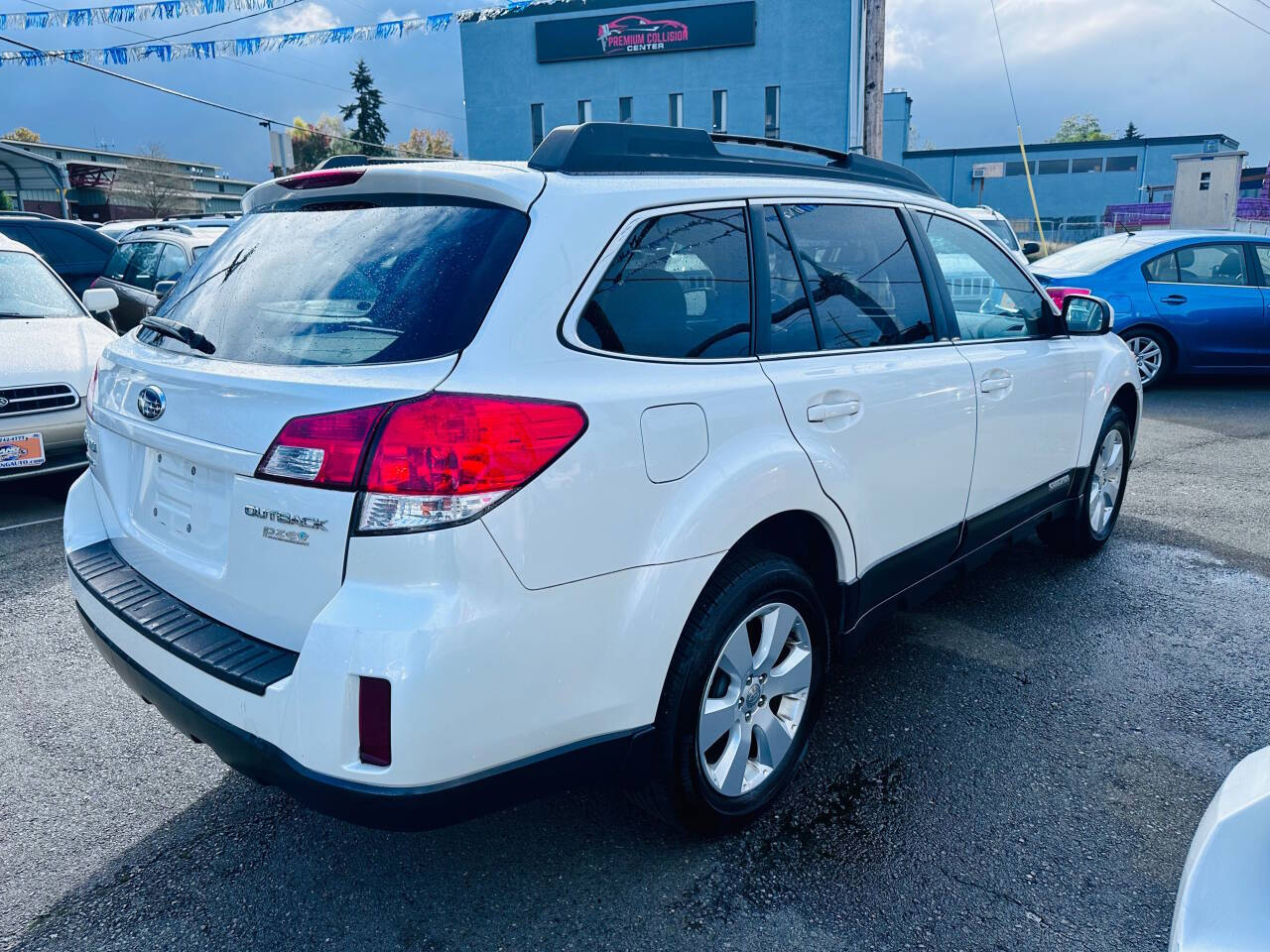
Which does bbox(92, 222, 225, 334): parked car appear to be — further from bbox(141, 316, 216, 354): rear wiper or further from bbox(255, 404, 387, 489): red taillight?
bbox(255, 404, 387, 489): red taillight

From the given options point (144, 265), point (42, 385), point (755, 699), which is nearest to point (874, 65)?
point (144, 265)

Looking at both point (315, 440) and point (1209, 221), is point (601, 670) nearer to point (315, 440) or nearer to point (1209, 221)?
point (315, 440)

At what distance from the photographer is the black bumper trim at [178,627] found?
2.05 m

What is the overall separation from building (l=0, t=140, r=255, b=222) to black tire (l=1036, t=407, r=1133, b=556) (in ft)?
136

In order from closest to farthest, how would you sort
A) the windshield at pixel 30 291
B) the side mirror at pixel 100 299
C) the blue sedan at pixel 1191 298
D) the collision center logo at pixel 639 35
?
the side mirror at pixel 100 299 → the windshield at pixel 30 291 → the blue sedan at pixel 1191 298 → the collision center logo at pixel 639 35

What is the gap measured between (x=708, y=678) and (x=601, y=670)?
0.38m

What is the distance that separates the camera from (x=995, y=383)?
139 inches

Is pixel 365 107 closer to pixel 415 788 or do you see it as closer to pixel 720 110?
pixel 720 110

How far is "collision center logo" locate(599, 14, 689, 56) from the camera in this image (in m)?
35.5

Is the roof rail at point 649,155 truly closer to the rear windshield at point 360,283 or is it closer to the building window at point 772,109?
the rear windshield at point 360,283

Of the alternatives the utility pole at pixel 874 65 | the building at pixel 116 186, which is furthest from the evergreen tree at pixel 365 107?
the utility pole at pixel 874 65

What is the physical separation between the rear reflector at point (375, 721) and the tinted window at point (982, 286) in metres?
2.57

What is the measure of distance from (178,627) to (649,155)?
65.7 inches

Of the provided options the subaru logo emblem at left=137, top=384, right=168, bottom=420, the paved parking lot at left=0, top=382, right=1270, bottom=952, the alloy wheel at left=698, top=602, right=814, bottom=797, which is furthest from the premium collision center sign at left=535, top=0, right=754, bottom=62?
the subaru logo emblem at left=137, top=384, right=168, bottom=420
